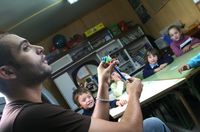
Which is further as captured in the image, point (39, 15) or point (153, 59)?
point (39, 15)

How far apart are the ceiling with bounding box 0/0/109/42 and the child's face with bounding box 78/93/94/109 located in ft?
5.42

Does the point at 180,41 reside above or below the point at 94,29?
below

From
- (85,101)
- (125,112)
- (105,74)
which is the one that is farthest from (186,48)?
(125,112)

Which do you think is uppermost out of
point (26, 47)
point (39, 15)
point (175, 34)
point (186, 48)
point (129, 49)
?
point (39, 15)

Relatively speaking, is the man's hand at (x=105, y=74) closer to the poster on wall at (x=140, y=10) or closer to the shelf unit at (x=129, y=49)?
the shelf unit at (x=129, y=49)

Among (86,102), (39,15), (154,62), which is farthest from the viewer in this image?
(39,15)

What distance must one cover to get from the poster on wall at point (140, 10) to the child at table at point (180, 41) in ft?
6.42

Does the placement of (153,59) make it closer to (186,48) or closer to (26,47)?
(186,48)

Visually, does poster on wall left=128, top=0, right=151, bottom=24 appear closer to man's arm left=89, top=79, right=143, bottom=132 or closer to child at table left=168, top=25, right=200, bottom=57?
child at table left=168, top=25, right=200, bottom=57

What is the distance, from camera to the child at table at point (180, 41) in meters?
4.27

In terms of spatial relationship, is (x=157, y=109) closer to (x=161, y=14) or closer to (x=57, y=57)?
(x=161, y=14)

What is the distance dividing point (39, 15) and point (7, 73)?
3944 millimetres

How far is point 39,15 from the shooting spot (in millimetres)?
5066

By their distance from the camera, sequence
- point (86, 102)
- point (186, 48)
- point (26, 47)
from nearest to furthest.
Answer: point (26, 47) < point (86, 102) < point (186, 48)
